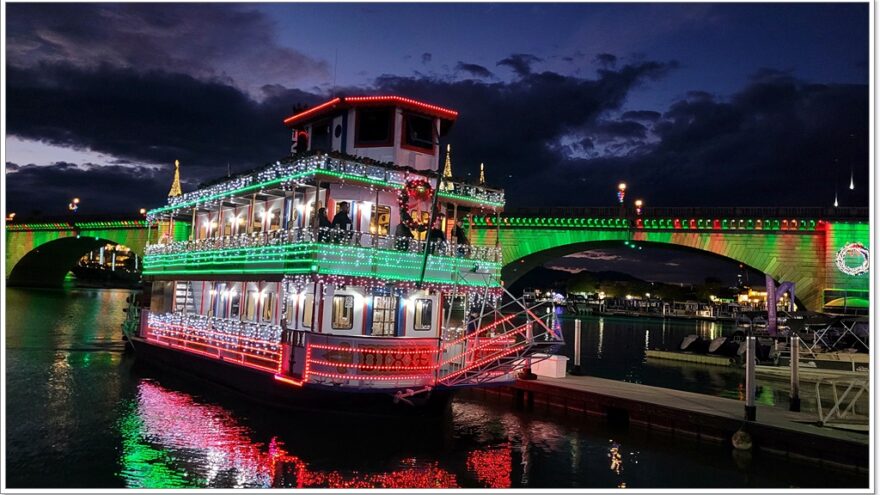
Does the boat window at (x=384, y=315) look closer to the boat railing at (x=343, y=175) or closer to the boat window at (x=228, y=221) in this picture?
the boat railing at (x=343, y=175)

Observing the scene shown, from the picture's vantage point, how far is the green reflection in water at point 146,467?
12812mm

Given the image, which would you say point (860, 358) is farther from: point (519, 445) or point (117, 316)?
point (117, 316)

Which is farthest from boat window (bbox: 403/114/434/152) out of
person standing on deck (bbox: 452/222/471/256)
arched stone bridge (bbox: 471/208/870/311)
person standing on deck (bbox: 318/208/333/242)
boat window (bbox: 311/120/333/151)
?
arched stone bridge (bbox: 471/208/870/311)

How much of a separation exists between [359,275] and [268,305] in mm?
5295

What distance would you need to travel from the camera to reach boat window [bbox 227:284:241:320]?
21953 millimetres

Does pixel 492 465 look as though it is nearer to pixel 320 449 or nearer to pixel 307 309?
pixel 320 449

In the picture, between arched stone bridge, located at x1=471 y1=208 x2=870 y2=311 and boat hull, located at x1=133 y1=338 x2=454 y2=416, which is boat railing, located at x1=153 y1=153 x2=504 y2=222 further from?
arched stone bridge, located at x1=471 y1=208 x2=870 y2=311

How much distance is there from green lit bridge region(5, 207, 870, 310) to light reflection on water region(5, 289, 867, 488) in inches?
987

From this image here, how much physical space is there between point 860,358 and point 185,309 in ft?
102

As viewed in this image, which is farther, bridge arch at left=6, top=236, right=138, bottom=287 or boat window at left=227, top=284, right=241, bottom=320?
bridge arch at left=6, top=236, right=138, bottom=287

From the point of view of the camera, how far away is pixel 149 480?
508 inches

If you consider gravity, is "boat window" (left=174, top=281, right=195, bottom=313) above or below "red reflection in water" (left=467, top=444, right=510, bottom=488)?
above

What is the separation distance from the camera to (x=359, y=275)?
1634 cm

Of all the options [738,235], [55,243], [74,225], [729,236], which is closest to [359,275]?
[729,236]
